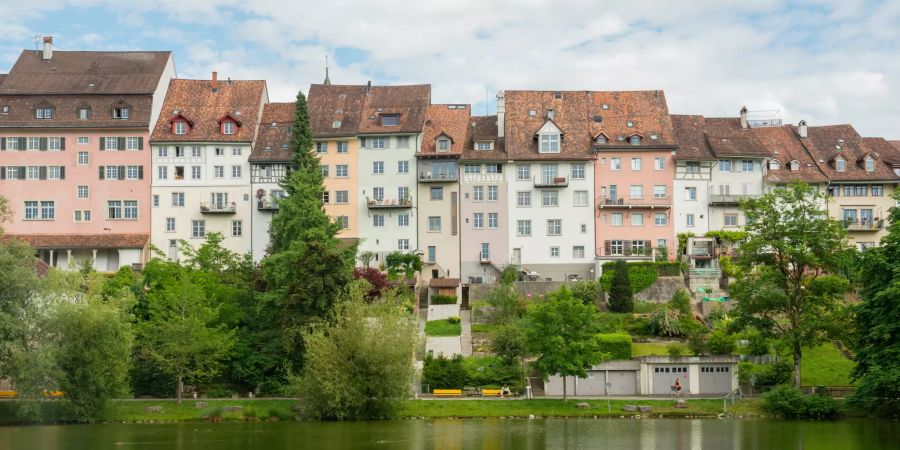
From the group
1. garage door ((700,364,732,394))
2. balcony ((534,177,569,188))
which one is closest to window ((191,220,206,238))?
balcony ((534,177,569,188))

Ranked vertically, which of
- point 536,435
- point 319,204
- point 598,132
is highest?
point 598,132

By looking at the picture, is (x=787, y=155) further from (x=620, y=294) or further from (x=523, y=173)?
(x=620, y=294)

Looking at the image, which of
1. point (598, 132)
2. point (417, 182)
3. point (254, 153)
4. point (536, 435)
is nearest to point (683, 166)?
point (598, 132)

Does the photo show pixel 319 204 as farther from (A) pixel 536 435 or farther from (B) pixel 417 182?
(A) pixel 536 435

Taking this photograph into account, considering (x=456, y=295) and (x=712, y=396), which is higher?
(x=456, y=295)

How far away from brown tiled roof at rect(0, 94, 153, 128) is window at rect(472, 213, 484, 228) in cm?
2590

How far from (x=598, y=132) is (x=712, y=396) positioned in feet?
94.6

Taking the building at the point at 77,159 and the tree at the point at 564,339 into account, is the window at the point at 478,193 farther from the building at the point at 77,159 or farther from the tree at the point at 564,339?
the building at the point at 77,159

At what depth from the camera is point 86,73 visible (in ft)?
289

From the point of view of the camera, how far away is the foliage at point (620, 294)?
74688mm

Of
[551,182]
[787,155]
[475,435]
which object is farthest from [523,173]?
[475,435]

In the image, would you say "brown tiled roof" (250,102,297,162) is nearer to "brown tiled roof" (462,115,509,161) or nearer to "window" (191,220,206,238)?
"window" (191,220,206,238)

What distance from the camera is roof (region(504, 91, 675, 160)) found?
8544 centimetres

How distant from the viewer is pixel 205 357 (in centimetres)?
6284
